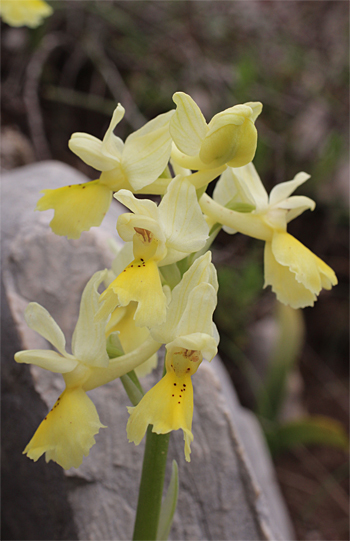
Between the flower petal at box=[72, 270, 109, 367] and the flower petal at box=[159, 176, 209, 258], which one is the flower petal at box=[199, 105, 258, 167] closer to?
the flower petal at box=[159, 176, 209, 258]

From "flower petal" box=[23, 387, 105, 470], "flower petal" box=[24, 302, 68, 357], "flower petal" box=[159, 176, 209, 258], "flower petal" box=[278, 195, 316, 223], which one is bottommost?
"flower petal" box=[23, 387, 105, 470]

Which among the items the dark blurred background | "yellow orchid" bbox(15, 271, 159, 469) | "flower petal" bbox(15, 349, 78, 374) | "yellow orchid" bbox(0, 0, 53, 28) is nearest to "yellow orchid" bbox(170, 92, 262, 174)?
"yellow orchid" bbox(15, 271, 159, 469)

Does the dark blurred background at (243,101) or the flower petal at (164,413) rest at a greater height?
the flower petal at (164,413)

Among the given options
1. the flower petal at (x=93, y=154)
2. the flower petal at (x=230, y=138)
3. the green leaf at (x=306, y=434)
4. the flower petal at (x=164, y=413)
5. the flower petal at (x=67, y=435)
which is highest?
the flower petal at (x=230, y=138)

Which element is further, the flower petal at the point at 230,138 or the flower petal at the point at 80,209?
the flower petal at the point at 80,209

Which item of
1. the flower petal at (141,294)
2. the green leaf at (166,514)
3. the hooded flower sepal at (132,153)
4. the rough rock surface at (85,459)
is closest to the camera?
the flower petal at (141,294)

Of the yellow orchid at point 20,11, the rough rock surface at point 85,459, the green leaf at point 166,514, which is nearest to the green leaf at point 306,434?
the rough rock surface at point 85,459

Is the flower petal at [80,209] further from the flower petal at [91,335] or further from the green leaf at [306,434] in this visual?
the green leaf at [306,434]

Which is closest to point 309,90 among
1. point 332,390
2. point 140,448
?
point 332,390

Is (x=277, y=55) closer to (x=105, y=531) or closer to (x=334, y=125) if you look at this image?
(x=334, y=125)
